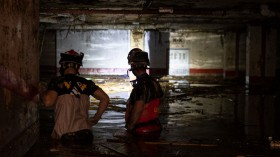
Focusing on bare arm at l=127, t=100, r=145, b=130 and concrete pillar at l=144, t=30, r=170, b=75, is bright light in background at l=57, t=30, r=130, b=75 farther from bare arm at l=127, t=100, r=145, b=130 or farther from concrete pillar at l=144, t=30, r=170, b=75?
bare arm at l=127, t=100, r=145, b=130

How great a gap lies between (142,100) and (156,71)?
24.7 meters

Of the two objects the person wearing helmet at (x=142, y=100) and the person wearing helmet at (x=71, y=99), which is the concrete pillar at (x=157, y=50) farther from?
the person wearing helmet at (x=71, y=99)

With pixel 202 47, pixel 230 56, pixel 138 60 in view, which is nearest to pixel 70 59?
pixel 138 60

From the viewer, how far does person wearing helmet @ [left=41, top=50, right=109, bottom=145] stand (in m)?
4.52

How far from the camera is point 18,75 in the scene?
14.9ft

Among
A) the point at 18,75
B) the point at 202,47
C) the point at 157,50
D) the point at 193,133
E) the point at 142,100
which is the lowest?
the point at 193,133

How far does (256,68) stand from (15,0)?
19.2 meters

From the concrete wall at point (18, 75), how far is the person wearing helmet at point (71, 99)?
1.49 ft

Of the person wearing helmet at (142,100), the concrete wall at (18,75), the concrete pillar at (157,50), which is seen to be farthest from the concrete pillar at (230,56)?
the concrete wall at (18,75)

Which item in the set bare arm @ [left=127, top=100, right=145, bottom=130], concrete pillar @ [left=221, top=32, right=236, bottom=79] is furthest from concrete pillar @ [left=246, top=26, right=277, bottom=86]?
bare arm @ [left=127, top=100, right=145, bottom=130]

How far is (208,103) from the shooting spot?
1279 cm

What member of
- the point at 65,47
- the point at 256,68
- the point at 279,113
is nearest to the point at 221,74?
the point at 256,68

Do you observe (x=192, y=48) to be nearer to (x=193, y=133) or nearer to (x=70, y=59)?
(x=193, y=133)

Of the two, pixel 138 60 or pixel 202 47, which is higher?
pixel 202 47
